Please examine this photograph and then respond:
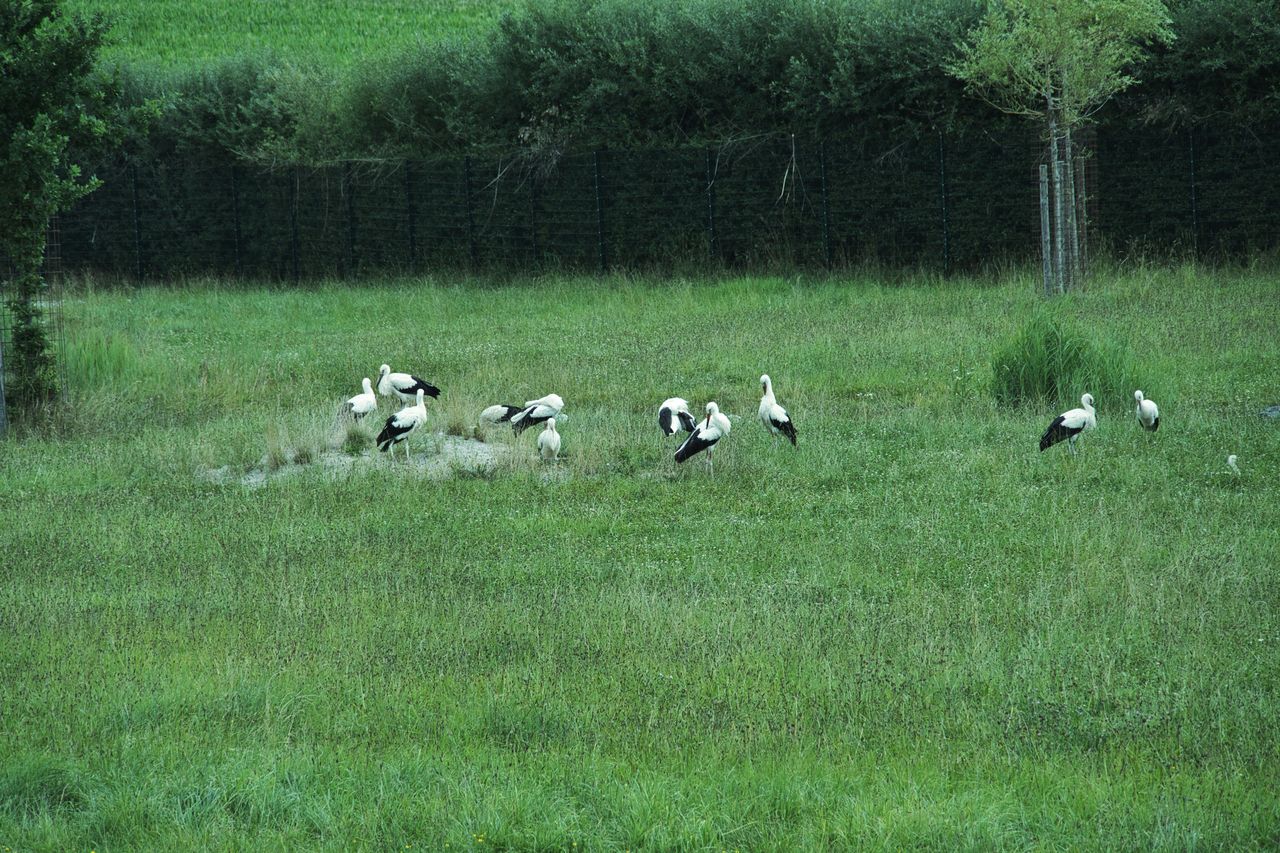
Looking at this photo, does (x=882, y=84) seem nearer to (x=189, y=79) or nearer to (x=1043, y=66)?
(x=1043, y=66)

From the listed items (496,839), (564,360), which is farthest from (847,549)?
(564,360)

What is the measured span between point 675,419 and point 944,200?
12989 mm

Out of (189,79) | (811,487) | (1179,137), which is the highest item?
(189,79)

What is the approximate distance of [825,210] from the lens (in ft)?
82.2

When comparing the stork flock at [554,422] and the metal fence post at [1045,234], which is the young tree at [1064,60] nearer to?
the metal fence post at [1045,234]

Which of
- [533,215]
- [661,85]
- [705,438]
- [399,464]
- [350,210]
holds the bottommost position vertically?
[399,464]

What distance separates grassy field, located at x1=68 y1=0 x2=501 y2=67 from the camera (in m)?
48.5

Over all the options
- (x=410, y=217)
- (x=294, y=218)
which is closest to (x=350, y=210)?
(x=294, y=218)

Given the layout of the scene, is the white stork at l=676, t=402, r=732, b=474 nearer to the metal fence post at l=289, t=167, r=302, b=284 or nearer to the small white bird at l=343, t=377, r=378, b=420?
the small white bird at l=343, t=377, r=378, b=420

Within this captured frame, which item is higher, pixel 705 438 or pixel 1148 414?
pixel 705 438

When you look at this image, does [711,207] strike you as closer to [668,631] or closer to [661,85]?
[661,85]

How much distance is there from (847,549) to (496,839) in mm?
4261

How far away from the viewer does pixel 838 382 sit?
1522 cm

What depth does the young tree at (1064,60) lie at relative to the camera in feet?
66.3
